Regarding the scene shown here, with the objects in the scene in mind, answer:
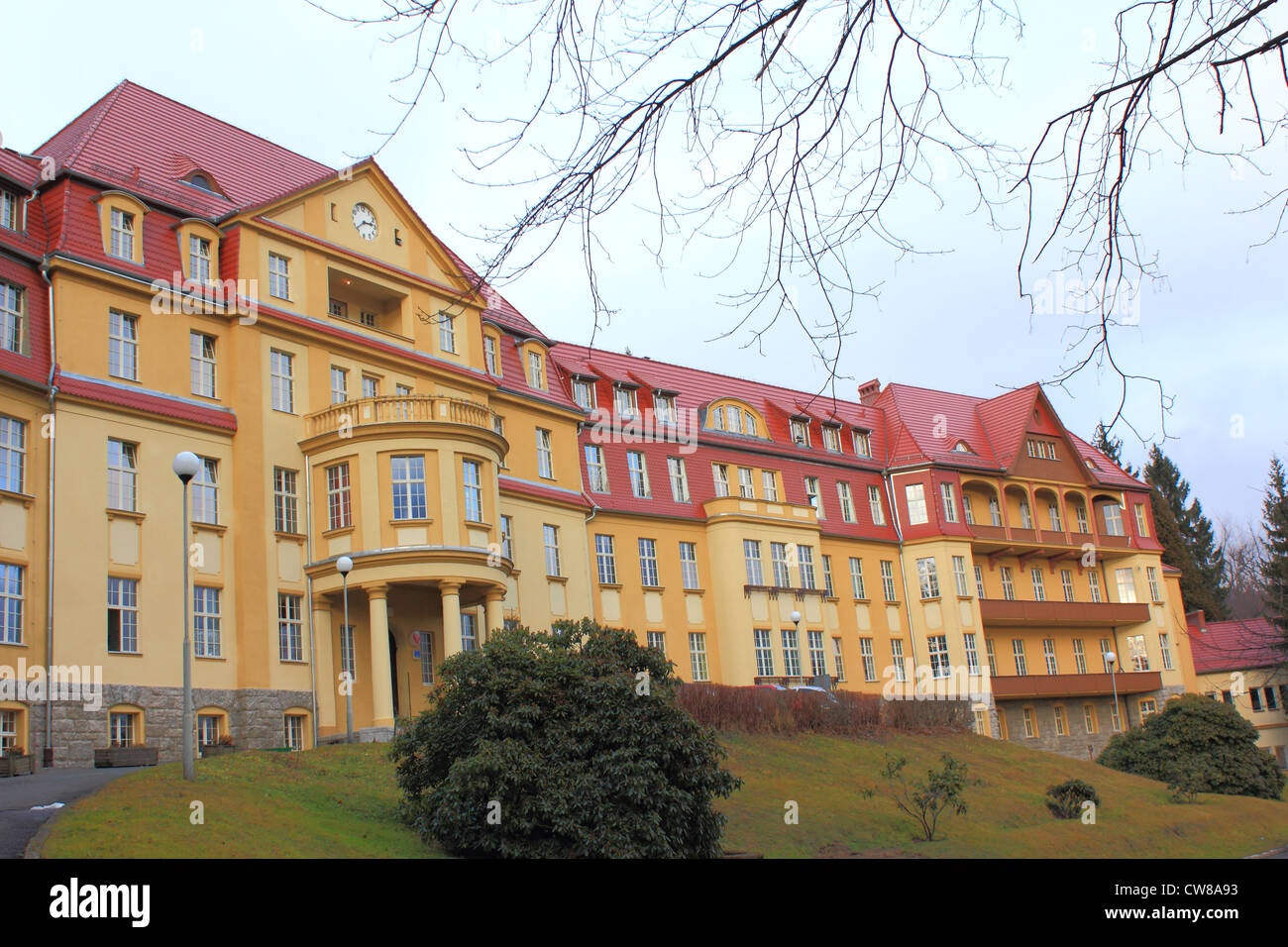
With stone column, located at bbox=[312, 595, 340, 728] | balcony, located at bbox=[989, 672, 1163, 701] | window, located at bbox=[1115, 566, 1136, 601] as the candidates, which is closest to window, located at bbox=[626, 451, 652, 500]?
stone column, located at bbox=[312, 595, 340, 728]

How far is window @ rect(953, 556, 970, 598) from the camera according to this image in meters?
49.6

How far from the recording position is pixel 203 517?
90.6ft

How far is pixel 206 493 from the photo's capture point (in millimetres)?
27891

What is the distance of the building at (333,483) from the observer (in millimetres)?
25109

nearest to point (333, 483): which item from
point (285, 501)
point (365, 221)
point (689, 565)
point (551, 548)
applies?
point (285, 501)

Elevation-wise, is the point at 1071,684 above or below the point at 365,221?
below

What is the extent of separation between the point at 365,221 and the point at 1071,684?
37.3 metres

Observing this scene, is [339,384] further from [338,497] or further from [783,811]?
[783,811]

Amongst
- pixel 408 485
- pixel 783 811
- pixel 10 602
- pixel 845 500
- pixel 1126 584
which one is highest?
pixel 845 500

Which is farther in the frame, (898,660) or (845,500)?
(845,500)

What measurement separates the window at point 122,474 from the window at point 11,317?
9.21ft

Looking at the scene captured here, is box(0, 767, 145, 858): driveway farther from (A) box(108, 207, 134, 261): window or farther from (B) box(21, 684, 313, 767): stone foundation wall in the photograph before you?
(A) box(108, 207, 134, 261): window

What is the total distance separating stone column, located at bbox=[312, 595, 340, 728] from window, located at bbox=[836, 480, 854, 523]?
2592 centimetres
